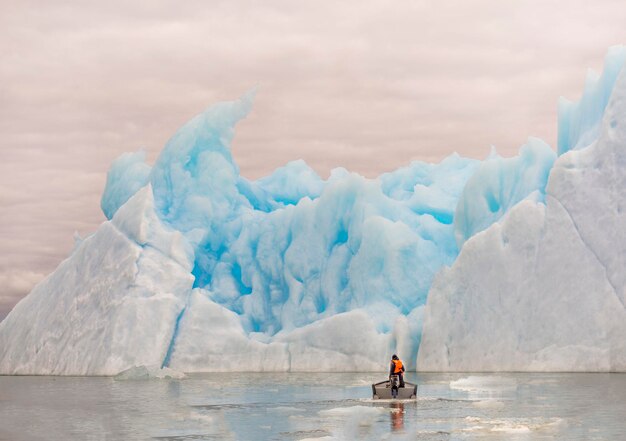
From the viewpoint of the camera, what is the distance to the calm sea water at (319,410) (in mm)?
18359

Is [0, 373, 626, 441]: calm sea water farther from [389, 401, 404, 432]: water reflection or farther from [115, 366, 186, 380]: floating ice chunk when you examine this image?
[115, 366, 186, 380]: floating ice chunk

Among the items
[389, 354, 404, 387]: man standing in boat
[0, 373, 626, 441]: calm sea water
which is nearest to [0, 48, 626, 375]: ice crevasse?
[0, 373, 626, 441]: calm sea water

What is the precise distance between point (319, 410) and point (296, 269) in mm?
23724

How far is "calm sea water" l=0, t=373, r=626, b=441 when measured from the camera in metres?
18.4

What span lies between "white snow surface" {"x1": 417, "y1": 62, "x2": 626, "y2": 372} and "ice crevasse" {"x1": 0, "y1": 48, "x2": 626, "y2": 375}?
8 centimetres

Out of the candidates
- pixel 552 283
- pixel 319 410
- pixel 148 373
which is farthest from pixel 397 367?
pixel 148 373

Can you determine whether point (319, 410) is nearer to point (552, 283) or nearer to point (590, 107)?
point (552, 283)

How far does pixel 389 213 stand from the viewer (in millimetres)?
47375

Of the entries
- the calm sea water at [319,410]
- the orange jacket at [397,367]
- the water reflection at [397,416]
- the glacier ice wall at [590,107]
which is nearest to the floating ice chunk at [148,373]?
the calm sea water at [319,410]

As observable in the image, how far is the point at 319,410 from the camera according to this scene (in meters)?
23.2

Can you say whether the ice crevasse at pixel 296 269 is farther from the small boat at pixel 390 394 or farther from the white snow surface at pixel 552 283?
the small boat at pixel 390 394

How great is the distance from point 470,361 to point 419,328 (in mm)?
3644

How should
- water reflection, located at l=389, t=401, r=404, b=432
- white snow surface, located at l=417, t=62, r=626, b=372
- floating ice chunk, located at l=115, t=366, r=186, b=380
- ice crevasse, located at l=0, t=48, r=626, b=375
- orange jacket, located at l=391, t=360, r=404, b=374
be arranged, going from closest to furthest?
water reflection, located at l=389, t=401, r=404, b=432 < orange jacket, located at l=391, t=360, r=404, b=374 < white snow surface, located at l=417, t=62, r=626, b=372 < ice crevasse, located at l=0, t=48, r=626, b=375 < floating ice chunk, located at l=115, t=366, r=186, b=380

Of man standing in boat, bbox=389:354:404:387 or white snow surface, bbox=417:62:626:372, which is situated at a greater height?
white snow surface, bbox=417:62:626:372
